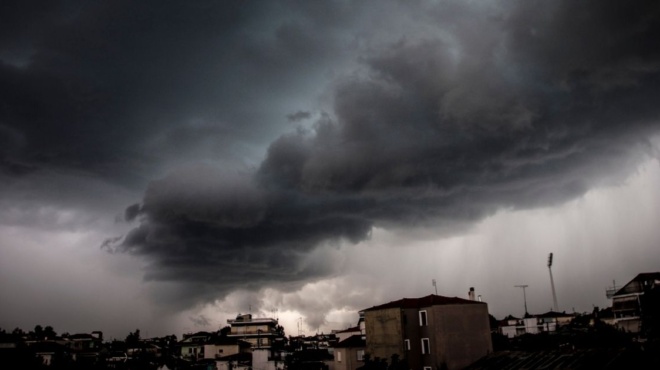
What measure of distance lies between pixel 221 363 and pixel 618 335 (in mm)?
72002

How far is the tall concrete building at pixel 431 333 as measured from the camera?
70562 millimetres

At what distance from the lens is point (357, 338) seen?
8944 centimetres

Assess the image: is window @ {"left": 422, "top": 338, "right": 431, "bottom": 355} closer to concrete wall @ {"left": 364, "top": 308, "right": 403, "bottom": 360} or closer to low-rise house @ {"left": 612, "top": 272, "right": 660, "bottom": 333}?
concrete wall @ {"left": 364, "top": 308, "right": 403, "bottom": 360}

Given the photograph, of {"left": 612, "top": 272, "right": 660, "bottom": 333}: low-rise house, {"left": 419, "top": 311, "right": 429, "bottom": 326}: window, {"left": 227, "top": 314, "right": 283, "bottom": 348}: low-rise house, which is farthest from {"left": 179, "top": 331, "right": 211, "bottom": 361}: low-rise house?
{"left": 612, "top": 272, "right": 660, "bottom": 333}: low-rise house

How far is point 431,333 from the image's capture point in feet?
238

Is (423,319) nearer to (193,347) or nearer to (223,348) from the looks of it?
(223,348)

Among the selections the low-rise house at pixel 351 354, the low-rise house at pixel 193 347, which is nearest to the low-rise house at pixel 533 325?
the low-rise house at pixel 351 354

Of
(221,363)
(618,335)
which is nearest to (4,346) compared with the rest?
(221,363)

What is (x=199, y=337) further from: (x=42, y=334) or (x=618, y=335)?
(x=618, y=335)

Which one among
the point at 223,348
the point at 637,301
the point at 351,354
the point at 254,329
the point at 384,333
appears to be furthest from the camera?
the point at 254,329

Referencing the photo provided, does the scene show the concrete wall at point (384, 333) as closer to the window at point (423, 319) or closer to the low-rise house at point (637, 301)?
the window at point (423, 319)

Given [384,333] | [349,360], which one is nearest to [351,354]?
[349,360]

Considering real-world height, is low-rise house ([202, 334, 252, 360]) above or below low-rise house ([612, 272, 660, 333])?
below

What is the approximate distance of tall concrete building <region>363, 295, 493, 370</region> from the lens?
7056 cm
